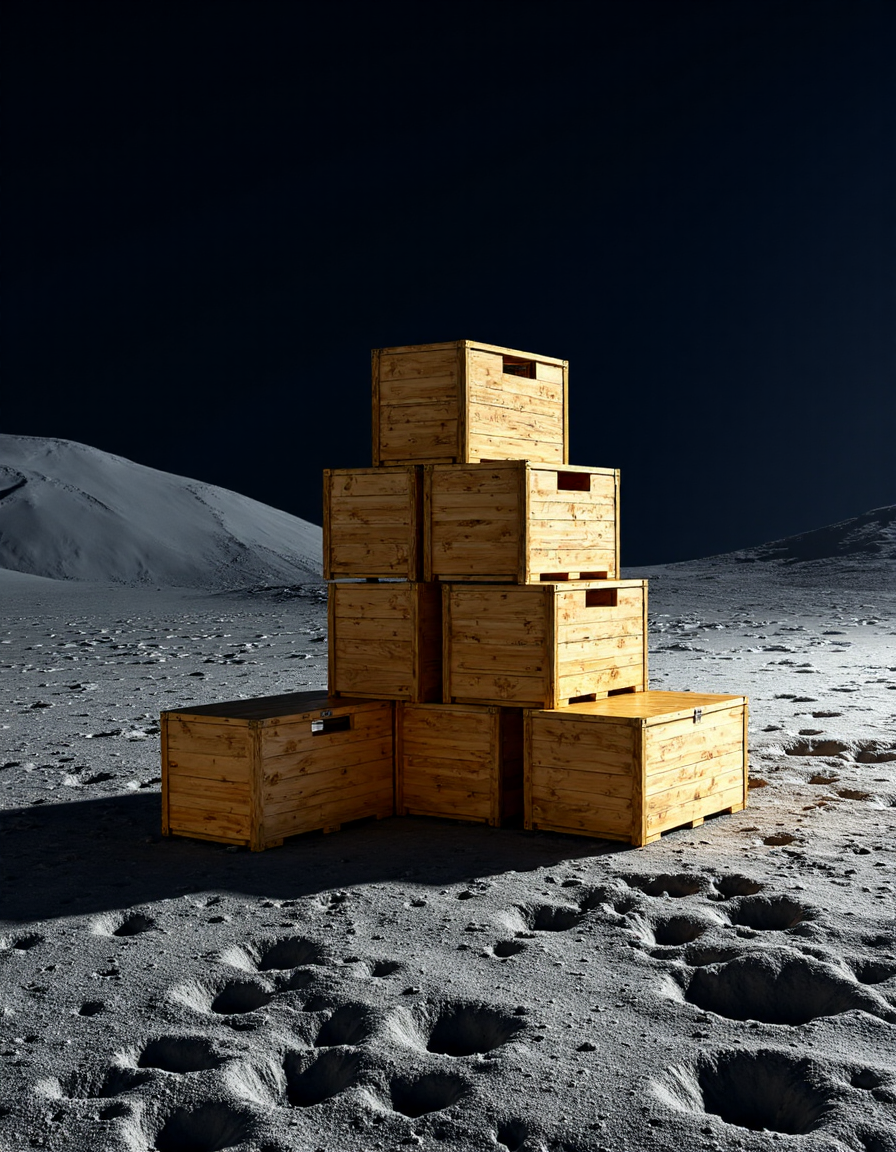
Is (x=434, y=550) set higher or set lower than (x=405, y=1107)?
higher

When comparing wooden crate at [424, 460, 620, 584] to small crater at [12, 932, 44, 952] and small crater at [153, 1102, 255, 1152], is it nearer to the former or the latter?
small crater at [12, 932, 44, 952]

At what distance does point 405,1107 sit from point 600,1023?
0.90m

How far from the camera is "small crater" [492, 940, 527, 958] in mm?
5688

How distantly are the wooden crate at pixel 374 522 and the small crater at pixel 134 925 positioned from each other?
3.09 meters

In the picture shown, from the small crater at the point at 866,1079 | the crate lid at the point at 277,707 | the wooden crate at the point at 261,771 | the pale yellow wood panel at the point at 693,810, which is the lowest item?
the small crater at the point at 866,1079

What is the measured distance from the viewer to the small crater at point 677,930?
589 centimetres

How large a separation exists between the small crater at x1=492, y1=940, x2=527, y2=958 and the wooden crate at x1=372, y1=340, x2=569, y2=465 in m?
3.66

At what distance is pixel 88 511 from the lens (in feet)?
177

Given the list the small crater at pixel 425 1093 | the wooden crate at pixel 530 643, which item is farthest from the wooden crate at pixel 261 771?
the small crater at pixel 425 1093

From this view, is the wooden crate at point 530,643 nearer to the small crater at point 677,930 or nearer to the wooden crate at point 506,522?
the wooden crate at point 506,522

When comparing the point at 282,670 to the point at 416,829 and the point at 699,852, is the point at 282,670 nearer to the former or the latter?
the point at 416,829

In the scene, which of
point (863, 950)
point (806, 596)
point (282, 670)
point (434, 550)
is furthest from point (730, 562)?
point (863, 950)

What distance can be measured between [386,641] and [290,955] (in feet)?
10.8

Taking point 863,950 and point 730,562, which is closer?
point 863,950
